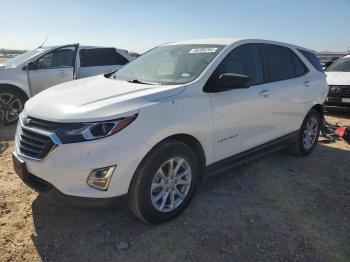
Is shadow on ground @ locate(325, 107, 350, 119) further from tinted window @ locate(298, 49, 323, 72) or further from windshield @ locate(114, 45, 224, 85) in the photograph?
windshield @ locate(114, 45, 224, 85)

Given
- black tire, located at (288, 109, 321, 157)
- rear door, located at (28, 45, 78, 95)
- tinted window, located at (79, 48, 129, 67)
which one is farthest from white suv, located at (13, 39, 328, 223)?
tinted window, located at (79, 48, 129, 67)

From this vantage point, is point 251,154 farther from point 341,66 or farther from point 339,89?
point 341,66

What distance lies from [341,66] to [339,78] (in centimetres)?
115

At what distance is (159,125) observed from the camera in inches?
123

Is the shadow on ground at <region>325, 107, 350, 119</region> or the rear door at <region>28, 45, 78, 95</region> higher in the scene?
the rear door at <region>28, 45, 78, 95</region>

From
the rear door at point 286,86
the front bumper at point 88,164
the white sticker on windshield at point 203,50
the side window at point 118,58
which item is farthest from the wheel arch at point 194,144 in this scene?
the side window at point 118,58

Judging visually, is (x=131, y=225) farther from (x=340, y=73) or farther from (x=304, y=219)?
(x=340, y=73)

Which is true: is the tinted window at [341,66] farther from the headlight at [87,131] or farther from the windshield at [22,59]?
the headlight at [87,131]

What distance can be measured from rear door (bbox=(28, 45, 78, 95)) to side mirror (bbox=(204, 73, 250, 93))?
5338mm

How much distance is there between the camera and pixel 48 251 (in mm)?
3045

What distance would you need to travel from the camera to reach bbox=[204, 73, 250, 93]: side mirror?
11.7 ft

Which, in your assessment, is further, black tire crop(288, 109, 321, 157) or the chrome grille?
the chrome grille

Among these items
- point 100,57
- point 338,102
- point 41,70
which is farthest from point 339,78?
point 41,70

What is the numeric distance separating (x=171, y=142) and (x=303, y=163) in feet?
9.52
